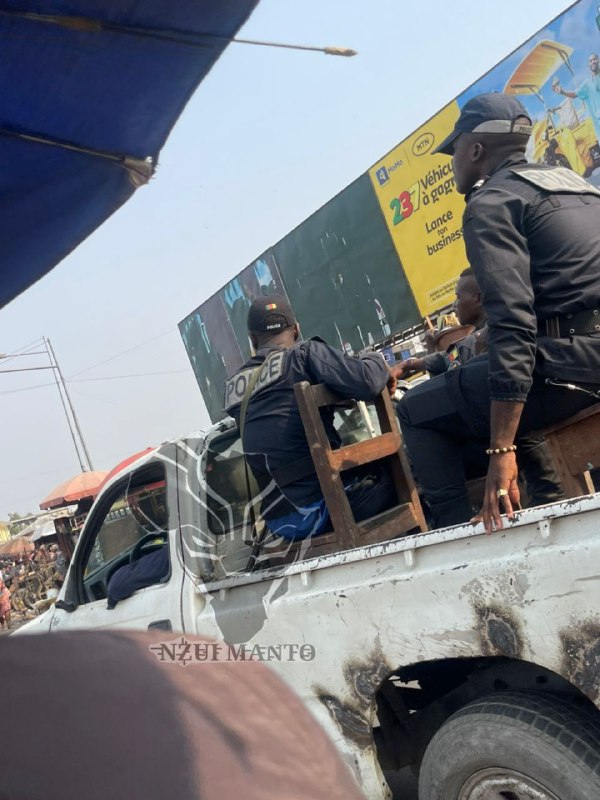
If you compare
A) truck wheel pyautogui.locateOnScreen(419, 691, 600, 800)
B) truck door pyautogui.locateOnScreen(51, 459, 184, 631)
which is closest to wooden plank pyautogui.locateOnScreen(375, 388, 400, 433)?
truck door pyautogui.locateOnScreen(51, 459, 184, 631)

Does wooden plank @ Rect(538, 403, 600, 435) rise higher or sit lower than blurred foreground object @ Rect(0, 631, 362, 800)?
higher

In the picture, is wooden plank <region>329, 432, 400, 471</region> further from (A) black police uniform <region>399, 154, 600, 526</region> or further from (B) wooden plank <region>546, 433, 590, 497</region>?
(B) wooden plank <region>546, 433, 590, 497</region>

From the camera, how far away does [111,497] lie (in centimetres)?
344

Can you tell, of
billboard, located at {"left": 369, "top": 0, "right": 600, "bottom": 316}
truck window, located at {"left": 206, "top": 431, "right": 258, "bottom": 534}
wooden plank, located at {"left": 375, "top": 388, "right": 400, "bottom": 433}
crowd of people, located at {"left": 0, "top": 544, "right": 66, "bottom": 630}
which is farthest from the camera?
crowd of people, located at {"left": 0, "top": 544, "right": 66, "bottom": 630}

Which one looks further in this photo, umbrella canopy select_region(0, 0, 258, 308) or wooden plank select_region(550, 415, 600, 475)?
wooden plank select_region(550, 415, 600, 475)

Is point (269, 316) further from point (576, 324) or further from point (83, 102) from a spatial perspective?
point (576, 324)

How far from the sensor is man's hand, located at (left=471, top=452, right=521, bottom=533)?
6.64 ft

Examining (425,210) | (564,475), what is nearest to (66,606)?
(564,475)

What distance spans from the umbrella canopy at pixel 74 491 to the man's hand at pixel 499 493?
1633 centimetres

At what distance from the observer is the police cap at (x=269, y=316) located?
10.5ft

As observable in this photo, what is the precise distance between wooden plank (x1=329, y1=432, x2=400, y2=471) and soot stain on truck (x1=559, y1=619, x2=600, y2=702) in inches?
40.3

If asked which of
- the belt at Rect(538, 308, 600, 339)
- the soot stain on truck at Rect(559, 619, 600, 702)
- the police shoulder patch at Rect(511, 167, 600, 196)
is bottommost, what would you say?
the soot stain on truck at Rect(559, 619, 600, 702)

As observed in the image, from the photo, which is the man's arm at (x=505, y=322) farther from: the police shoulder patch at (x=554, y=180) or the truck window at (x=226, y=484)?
the truck window at (x=226, y=484)

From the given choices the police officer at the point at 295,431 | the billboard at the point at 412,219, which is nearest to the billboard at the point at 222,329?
the billboard at the point at 412,219
